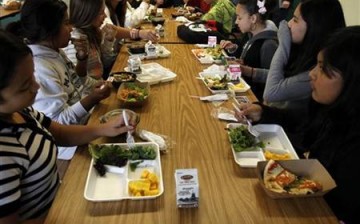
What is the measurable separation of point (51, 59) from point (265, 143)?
40.7 inches

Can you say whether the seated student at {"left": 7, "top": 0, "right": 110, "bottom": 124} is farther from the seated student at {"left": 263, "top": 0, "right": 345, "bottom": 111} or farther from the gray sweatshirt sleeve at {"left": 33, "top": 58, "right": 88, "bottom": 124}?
the seated student at {"left": 263, "top": 0, "right": 345, "bottom": 111}

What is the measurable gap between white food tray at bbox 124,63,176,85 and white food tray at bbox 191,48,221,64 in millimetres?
351

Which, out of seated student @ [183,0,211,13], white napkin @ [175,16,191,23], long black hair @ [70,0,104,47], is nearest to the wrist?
long black hair @ [70,0,104,47]

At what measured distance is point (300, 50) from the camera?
5.77 ft

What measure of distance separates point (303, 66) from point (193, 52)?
1008mm

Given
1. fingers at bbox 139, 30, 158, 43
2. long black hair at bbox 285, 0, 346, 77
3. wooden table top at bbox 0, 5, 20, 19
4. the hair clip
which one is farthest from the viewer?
wooden table top at bbox 0, 5, 20, 19

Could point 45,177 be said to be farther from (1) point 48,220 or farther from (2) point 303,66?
(2) point 303,66

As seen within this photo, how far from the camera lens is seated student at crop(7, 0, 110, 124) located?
4.70 ft

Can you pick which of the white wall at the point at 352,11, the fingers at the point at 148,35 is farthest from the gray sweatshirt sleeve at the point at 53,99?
the white wall at the point at 352,11

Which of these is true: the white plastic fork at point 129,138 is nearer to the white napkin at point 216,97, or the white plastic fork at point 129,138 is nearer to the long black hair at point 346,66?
the white napkin at point 216,97

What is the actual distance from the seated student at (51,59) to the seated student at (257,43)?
3.43ft

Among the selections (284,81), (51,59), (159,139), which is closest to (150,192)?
(159,139)

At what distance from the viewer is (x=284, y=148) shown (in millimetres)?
A: 1271

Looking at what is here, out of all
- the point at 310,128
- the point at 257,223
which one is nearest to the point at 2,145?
the point at 257,223
